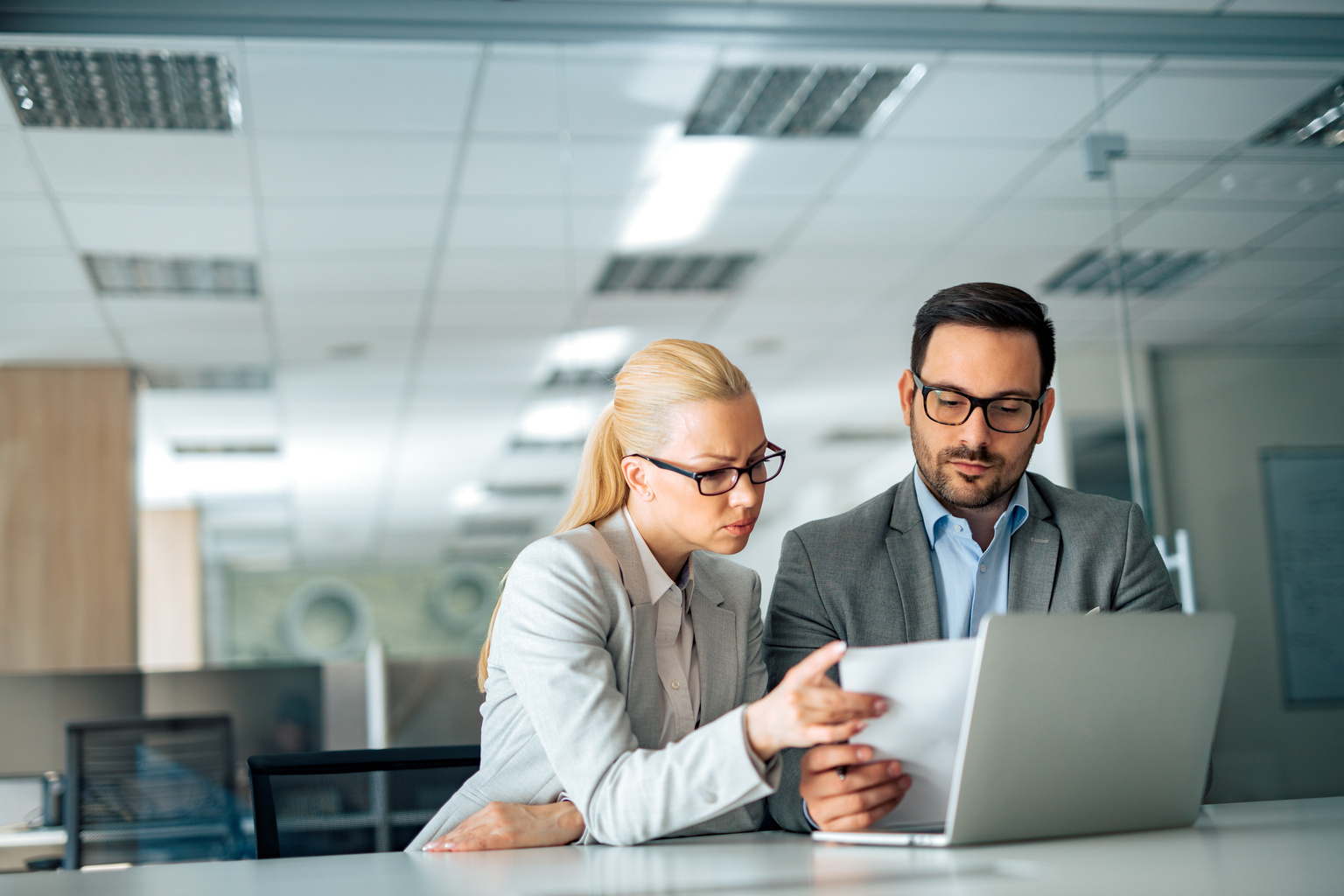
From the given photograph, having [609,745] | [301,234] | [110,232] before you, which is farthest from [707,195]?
[609,745]

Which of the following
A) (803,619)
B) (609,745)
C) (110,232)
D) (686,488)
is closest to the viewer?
(609,745)

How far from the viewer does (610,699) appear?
1.26 m

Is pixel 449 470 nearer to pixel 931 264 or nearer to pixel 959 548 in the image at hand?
pixel 931 264

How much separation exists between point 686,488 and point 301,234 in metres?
3.12

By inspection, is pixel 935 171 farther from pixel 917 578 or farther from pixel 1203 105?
pixel 917 578

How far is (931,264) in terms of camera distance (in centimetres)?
436

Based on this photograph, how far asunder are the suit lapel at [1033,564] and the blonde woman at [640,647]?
14.5 inches

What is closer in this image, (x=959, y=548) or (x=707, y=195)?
(x=959, y=548)

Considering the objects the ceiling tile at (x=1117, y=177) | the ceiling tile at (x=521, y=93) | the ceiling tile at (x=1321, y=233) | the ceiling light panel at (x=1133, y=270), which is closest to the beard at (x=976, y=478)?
the ceiling tile at (x=521, y=93)

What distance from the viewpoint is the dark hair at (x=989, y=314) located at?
5.47ft

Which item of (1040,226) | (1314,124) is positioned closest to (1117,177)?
(1040,226)

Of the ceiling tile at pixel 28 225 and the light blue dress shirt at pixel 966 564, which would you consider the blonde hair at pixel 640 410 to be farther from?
the ceiling tile at pixel 28 225

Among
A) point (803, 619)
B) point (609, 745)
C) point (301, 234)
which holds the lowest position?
point (609, 745)

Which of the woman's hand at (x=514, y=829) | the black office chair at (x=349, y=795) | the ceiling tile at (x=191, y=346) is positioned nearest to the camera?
the woman's hand at (x=514, y=829)
